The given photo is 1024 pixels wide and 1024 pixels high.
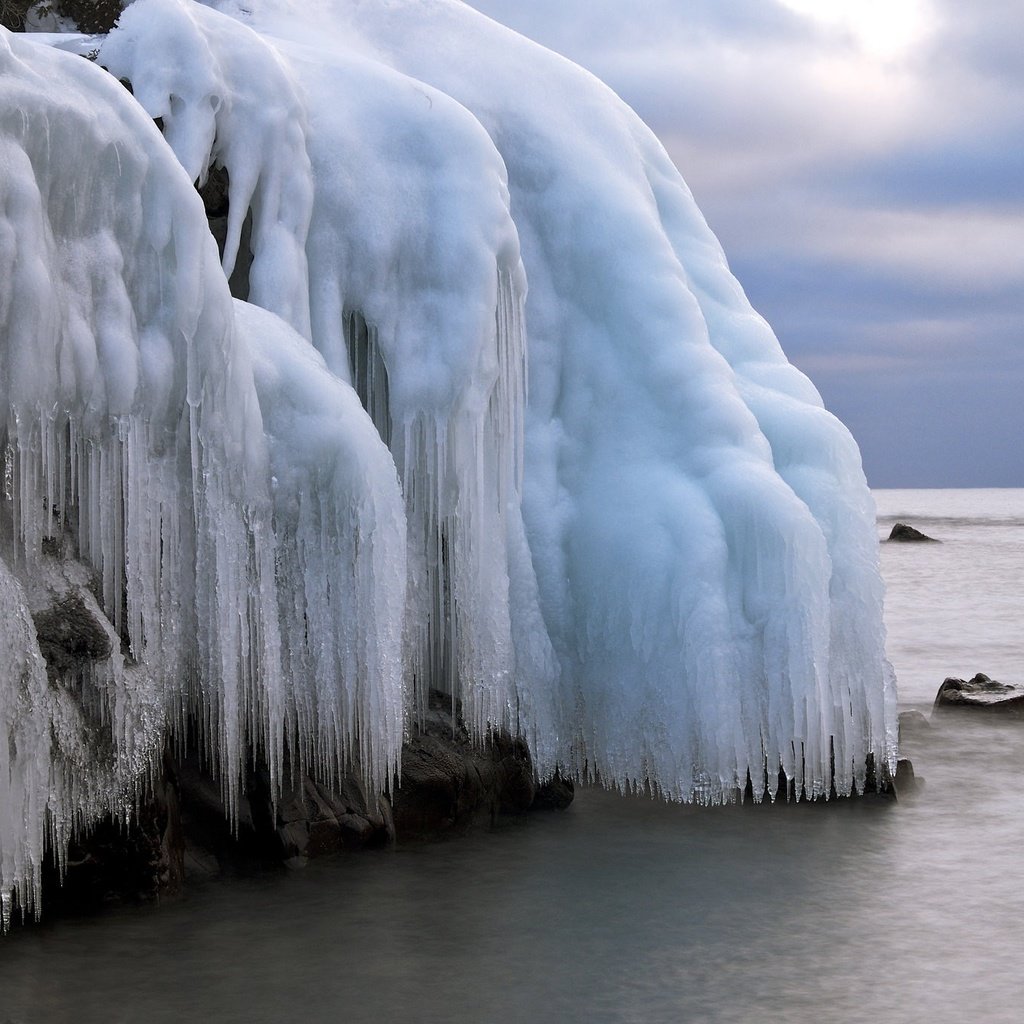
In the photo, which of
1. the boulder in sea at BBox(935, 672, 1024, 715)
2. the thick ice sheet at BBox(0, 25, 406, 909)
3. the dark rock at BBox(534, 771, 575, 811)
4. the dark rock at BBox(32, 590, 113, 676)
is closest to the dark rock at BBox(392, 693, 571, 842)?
the dark rock at BBox(534, 771, 575, 811)

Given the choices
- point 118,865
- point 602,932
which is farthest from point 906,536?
point 118,865

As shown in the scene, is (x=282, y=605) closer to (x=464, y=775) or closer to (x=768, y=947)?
(x=464, y=775)

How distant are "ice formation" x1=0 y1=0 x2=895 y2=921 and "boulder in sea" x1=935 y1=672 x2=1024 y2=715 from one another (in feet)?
13.0

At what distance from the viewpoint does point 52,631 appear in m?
5.29

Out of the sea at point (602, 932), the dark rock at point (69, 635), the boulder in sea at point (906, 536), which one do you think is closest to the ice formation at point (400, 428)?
the dark rock at point (69, 635)

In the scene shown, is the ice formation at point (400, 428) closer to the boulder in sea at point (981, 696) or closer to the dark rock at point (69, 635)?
the dark rock at point (69, 635)

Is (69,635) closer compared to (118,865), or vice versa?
(69,635)

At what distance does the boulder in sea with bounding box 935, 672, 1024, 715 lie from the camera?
1190cm

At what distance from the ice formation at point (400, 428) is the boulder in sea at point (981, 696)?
→ 13.0ft

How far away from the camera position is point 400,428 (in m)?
7.08

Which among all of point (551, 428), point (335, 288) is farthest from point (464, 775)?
point (335, 288)

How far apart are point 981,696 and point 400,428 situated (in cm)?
702

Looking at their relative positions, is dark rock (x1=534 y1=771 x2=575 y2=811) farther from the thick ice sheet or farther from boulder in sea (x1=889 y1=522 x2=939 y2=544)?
boulder in sea (x1=889 y1=522 x2=939 y2=544)

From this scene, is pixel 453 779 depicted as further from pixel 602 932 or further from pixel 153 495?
pixel 153 495
